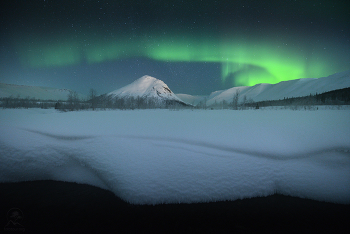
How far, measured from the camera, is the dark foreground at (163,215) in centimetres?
338

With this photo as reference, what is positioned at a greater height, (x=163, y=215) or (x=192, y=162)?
(x=192, y=162)

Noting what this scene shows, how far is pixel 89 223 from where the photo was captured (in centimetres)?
352

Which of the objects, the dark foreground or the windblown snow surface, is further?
the windblown snow surface

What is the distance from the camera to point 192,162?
5184mm

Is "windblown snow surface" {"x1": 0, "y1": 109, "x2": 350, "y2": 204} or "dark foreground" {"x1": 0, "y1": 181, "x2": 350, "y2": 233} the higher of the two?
"windblown snow surface" {"x1": 0, "y1": 109, "x2": 350, "y2": 204}

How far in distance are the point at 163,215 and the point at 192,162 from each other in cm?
195

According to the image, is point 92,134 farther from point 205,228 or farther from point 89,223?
point 205,228

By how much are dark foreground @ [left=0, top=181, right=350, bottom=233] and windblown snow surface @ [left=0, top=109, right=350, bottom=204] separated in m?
0.23

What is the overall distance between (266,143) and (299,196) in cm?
220

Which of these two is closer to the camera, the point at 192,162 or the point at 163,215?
the point at 163,215

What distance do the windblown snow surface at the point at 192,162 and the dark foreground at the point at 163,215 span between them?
0.77 ft

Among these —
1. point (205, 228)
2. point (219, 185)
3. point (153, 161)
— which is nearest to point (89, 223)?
point (153, 161)

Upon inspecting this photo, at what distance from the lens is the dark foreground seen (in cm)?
338

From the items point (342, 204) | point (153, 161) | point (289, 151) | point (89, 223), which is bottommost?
point (89, 223)
